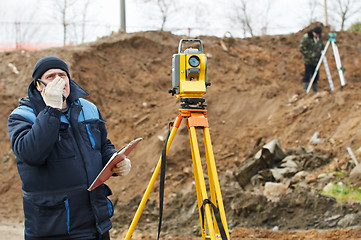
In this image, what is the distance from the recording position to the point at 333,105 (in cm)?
800

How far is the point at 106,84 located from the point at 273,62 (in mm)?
5178

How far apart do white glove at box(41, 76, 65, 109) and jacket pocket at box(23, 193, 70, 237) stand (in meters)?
0.50

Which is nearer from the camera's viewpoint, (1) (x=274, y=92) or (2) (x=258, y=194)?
(2) (x=258, y=194)

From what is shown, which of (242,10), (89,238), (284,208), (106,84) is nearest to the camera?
(89,238)

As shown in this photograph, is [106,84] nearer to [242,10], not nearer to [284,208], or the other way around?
[284,208]

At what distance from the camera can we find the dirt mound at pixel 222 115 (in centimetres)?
557

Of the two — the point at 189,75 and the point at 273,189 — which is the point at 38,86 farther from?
the point at 273,189

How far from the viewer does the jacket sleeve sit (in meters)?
1.99

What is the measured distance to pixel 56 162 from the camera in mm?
2143

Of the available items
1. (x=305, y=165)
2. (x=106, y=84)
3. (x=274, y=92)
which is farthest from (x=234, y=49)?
(x=305, y=165)

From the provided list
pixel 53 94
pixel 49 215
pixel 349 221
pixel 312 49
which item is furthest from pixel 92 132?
pixel 312 49

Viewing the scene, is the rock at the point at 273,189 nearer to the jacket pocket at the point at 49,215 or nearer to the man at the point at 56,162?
the man at the point at 56,162

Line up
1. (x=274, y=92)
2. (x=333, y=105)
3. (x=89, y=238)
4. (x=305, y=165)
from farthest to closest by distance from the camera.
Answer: (x=274, y=92), (x=333, y=105), (x=305, y=165), (x=89, y=238)

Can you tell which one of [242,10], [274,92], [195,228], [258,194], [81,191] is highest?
[242,10]
